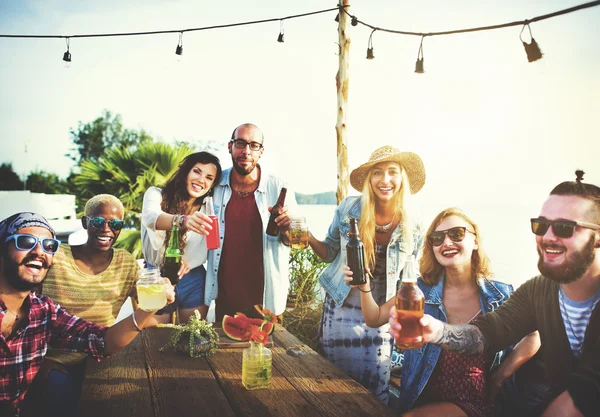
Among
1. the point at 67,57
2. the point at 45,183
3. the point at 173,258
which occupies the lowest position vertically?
the point at 173,258

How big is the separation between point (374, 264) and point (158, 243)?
1.88 m

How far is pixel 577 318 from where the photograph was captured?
190cm

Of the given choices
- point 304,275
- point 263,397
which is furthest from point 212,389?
point 304,275

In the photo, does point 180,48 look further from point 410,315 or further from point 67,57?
point 410,315

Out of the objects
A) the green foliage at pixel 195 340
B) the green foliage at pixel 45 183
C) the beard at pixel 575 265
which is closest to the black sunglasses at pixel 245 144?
the green foliage at pixel 195 340

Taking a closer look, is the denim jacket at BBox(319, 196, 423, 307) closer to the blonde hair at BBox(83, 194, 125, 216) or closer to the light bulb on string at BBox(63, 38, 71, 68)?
the blonde hair at BBox(83, 194, 125, 216)

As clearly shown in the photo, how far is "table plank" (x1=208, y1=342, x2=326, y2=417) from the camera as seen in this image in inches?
67.2

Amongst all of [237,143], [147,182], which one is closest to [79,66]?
[147,182]

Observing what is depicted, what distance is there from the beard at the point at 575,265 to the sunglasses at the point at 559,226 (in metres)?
0.08

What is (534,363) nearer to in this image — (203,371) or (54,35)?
(203,371)

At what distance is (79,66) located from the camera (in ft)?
23.6

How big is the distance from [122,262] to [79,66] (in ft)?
18.9

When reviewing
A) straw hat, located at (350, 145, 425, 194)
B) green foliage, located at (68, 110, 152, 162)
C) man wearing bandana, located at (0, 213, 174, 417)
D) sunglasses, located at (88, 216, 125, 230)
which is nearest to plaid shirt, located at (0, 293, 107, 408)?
man wearing bandana, located at (0, 213, 174, 417)

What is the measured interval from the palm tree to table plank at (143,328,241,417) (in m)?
5.56
